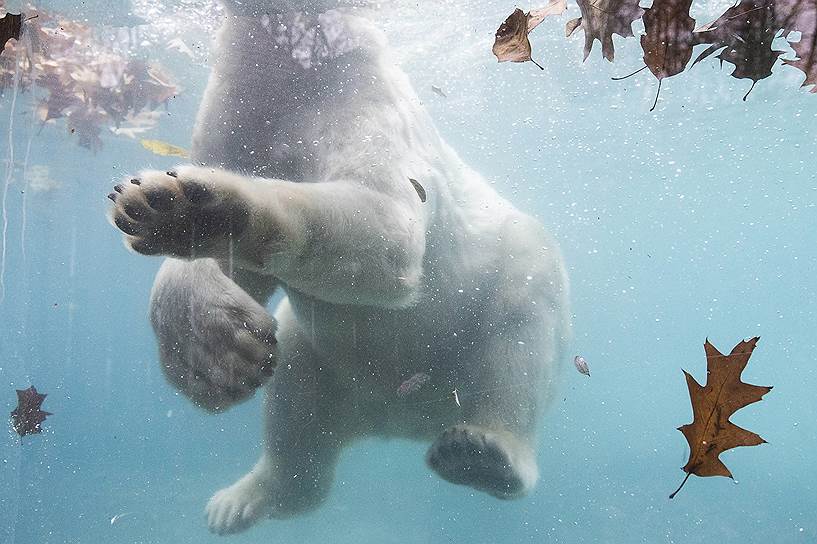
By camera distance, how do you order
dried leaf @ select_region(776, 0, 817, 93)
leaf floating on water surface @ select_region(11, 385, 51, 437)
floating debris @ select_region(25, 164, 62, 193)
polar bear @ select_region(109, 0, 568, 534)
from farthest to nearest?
floating debris @ select_region(25, 164, 62, 193), leaf floating on water surface @ select_region(11, 385, 51, 437), polar bear @ select_region(109, 0, 568, 534), dried leaf @ select_region(776, 0, 817, 93)

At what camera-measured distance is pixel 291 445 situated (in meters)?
4.04

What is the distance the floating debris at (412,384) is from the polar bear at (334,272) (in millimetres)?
28

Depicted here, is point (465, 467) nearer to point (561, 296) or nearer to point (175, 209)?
point (561, 296)

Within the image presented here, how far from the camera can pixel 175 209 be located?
175 centimetres

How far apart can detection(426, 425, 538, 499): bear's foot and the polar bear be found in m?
0.01

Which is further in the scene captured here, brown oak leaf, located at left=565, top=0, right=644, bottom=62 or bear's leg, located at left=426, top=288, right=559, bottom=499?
bear's leg, located at left=426, top=288, right=559, bottom=499

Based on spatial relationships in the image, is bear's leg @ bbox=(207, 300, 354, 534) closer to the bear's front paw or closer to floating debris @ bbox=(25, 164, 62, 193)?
the bear's front paw

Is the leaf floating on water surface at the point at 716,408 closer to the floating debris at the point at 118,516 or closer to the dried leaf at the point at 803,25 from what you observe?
the dried leaf at the point at 803,25

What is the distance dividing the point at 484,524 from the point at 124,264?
87.4 ft

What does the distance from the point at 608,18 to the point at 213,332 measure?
6.48 ft

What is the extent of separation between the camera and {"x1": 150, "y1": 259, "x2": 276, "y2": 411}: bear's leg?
2492 mm

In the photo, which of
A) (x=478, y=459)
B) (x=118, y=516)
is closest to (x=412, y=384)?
(x=478, y=459)

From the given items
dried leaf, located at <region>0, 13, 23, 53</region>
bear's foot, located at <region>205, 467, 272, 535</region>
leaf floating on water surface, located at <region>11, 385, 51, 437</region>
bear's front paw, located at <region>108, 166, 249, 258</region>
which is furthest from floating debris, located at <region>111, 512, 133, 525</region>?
dried leaf, located at <region>0, 13, 23, 53</region>

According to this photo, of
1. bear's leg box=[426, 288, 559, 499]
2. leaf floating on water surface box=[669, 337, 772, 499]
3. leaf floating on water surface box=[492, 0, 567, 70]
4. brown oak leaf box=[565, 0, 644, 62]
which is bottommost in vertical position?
bear's leg box=[426, 288, 559, 499]
